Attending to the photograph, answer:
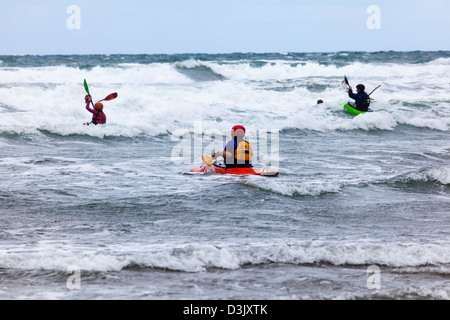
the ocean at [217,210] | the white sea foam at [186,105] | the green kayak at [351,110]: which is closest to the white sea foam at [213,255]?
the ocean at [217,210]

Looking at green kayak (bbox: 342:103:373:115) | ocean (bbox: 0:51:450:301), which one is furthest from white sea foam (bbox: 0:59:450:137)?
green kayak (bbox: 342:103:373:115)

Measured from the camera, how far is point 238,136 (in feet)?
30.9

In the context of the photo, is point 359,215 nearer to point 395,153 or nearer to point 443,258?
point 443,258

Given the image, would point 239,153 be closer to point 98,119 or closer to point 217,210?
point 217,210

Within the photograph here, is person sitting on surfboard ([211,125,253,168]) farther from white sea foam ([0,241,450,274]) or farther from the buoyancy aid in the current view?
white sea foam ([0,241,450,274])

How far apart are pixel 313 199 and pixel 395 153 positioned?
16.5 ft

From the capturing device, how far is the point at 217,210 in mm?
7297

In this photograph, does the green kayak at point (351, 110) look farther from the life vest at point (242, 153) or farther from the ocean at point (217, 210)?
the life vest at point (242, 153)

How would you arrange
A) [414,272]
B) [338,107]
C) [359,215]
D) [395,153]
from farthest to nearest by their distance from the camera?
1. [338,107]
2. [395,153]
3. [359,215]
4. [414,272]

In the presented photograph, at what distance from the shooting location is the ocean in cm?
486

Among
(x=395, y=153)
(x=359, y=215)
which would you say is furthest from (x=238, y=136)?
(x=395, y=153)

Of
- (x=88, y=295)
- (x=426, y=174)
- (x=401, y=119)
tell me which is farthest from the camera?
(x=401, y=119)

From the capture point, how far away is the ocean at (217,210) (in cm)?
486
